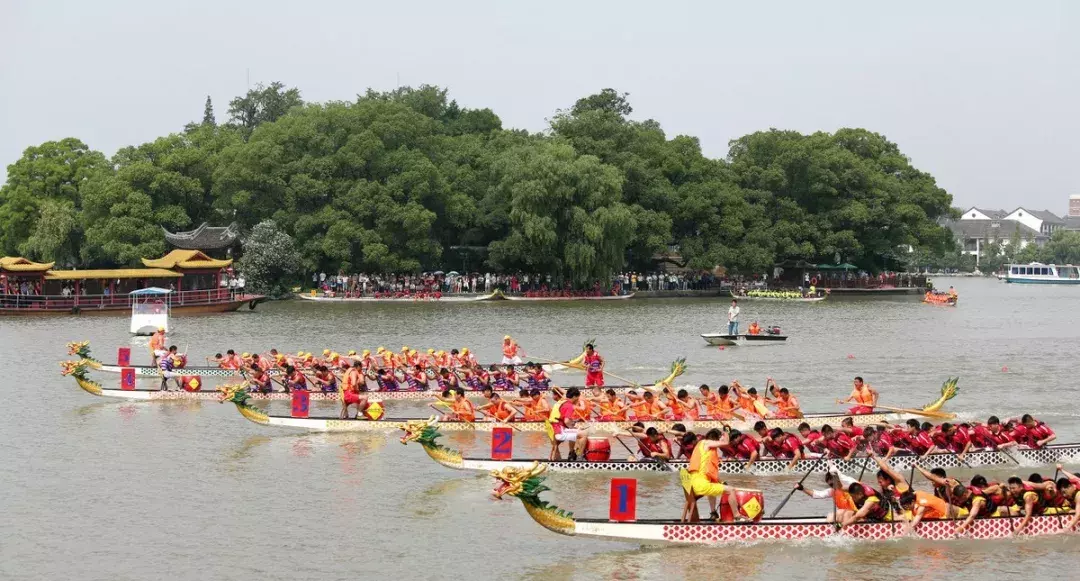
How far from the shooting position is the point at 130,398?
1072 inches

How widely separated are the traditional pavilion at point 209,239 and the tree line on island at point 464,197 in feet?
3.89

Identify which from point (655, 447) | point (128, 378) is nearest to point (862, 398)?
point (655, 447)

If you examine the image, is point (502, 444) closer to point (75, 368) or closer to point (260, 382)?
point (260, 382)

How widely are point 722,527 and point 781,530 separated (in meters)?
0.80

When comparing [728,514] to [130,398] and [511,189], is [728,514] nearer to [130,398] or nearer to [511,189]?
[130,398]

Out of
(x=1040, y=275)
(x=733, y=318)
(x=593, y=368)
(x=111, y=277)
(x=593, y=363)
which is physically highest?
(x=1040, y=275)

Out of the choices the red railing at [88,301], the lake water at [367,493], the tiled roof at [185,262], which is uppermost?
the tiled roof at [185,262]

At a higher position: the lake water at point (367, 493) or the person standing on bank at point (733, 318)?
the person standing on bank at point (733, 318)

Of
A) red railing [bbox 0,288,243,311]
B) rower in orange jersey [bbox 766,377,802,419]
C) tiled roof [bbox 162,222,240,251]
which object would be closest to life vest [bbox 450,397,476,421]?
rower in orange jersey [bbox 766,377,802,419]

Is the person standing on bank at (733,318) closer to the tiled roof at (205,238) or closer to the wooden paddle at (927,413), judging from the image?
the wooden paddle at (927,413)

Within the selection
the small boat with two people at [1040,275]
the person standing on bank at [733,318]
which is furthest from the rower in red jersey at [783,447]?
the small boat with two people at [1040,275]

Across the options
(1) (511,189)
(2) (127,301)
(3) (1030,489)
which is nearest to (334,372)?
(3) (1030,489)

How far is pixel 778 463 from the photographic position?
18.3 meters

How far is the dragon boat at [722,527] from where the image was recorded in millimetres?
14406
